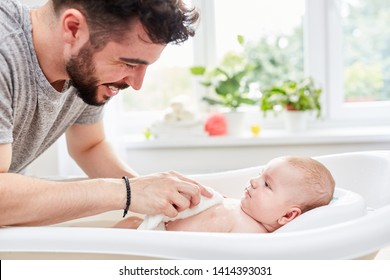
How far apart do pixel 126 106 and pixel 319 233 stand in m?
1.80

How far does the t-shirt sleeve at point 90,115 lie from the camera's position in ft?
5.32

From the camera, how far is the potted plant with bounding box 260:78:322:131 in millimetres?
2270

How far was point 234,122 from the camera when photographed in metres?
2.32

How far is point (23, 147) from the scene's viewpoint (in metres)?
1.47

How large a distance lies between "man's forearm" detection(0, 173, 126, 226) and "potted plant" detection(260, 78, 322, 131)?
1.25 meters

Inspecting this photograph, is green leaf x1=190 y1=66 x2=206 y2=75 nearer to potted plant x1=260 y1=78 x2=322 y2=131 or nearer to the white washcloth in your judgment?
potted plant x1=260 y1=78 x2=322 y2=131

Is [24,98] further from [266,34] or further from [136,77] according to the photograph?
[266,34]

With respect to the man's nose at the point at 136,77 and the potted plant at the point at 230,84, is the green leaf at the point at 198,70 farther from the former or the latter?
the man's nose at the point at 136,77

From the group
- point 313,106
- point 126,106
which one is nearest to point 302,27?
point 313,106

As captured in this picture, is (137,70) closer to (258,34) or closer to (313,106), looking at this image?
(313,106)

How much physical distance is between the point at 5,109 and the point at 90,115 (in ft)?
1.59

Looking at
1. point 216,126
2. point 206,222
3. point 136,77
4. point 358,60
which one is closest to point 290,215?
point 206,222

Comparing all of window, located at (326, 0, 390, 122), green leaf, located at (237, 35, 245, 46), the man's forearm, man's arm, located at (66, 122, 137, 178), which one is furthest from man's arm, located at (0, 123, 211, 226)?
window, located at (326, 0, 390, 122)

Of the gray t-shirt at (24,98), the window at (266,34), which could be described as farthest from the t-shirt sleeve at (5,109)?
the window at (266,34)
